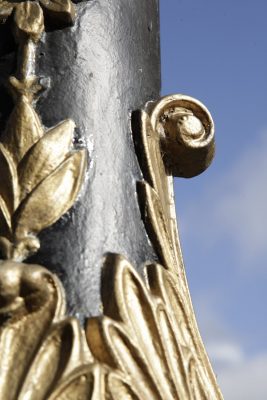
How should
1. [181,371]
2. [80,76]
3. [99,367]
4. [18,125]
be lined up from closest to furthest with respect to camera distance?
[99,367]
[181,371]
[18,125]
[80,76]

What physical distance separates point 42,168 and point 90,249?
15 cm

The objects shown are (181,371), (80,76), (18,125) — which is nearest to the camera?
(181,371)

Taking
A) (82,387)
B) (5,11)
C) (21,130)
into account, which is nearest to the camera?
(82,387)

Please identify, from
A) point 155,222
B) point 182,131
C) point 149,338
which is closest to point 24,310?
point 149,338

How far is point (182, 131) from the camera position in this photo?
1784 mm

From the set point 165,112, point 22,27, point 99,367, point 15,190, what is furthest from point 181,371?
point 22,27

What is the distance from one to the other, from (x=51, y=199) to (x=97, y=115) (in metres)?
0.21

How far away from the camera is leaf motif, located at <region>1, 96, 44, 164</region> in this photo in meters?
1.56

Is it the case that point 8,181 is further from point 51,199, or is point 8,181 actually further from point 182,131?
point 182,131

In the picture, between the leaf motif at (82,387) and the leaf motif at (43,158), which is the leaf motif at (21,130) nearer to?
the leaf motif at (43,158)

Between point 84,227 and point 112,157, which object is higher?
point 112,157

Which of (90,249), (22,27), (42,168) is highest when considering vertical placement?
(22,27)

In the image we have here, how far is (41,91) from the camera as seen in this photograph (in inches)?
64.7

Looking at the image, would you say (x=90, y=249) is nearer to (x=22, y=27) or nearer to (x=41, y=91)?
(x=41, y=91)
